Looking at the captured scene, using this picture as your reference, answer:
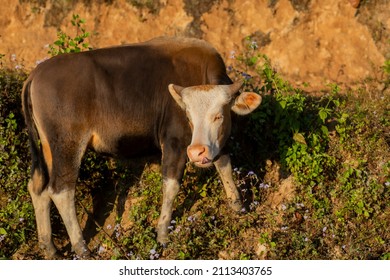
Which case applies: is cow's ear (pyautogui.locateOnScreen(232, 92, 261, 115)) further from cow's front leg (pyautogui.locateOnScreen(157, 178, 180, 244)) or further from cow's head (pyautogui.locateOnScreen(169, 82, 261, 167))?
cow's front leg (pyautogui.locateOnScreen(157, 178, 180, 244))

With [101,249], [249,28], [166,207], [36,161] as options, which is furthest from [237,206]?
[249,28]

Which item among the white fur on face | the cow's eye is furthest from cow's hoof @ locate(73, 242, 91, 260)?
the cow's eye

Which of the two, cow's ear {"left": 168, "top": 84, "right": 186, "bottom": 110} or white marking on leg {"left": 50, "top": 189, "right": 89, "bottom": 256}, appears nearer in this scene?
cow's ear {"left": 168, "top": 84, "right": 186, "bottom": 110}

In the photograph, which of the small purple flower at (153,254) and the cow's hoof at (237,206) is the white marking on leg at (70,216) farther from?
the cow's hoof at (237,206)

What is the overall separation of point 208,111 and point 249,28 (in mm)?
5262

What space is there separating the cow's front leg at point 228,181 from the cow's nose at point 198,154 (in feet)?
4.26

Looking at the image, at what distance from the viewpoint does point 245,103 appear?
7285 mm

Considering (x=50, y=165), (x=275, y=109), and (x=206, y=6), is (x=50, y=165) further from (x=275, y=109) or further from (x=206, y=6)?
(x=206, y=6)

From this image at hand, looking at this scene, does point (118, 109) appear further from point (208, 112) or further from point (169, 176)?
point (208, 112)

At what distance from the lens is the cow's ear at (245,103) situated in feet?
23.8

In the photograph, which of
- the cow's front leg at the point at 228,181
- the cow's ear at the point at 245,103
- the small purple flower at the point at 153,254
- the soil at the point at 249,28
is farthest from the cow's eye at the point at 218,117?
the soil at the point at 249,28

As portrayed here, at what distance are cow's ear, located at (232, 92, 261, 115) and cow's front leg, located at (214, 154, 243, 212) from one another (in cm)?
92

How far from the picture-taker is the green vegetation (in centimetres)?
757
